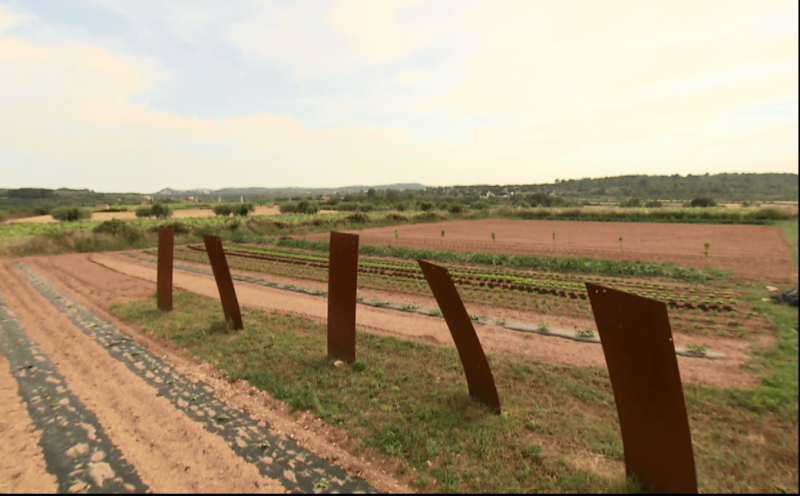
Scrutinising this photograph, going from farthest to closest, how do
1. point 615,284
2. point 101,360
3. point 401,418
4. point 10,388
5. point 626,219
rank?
point 626,219 → point 615,284 → point 101,360 → point 10,388 → point 401,418

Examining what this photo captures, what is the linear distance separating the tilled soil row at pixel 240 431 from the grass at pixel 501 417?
0.48m

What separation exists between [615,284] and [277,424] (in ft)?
38.8

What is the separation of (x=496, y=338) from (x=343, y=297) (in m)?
3.41

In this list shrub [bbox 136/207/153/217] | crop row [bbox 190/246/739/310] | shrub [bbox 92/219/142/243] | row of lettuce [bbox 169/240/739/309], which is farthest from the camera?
shrub [bbox 136/207/153/217]

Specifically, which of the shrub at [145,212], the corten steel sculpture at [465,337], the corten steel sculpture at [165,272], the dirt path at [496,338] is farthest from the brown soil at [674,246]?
the shrub at [145,212]

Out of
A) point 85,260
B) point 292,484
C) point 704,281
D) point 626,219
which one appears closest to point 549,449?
point 292,484

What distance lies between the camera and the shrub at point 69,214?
41281mm

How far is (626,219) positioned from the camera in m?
43.2

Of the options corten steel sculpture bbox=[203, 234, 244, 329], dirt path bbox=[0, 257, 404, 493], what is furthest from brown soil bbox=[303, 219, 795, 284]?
dirt path bbox=[0, 257, 404, 493]

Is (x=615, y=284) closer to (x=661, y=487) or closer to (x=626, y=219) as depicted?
(x=661, y=487)

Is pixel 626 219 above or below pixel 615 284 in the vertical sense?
above

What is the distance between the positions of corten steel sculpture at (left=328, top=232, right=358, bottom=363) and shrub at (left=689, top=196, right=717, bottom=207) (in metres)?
50.3

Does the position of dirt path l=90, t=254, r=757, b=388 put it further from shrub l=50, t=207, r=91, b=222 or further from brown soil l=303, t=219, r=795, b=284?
shrub l=50, t=207, r=91, b=222

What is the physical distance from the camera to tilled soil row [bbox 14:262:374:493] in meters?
3.69
